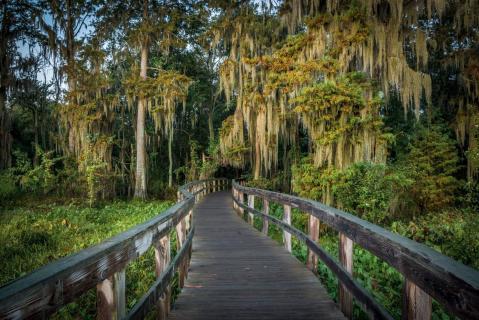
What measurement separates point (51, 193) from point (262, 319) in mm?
20392

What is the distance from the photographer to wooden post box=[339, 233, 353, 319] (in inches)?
131

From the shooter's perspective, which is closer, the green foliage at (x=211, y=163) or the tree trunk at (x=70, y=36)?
the tree trunk at (x=70, y=36)

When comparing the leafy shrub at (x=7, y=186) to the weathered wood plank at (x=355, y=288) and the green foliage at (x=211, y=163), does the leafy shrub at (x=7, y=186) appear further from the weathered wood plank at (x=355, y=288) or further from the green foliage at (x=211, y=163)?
the weathered wood plank at (x=355, y=288)

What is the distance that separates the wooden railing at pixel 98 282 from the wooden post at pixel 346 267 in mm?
1689

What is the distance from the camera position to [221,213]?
13.3m

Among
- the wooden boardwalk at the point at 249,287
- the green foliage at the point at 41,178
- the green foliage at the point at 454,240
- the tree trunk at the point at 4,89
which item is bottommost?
the green foliage at the point at 454,240

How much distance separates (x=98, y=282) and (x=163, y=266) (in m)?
1.67

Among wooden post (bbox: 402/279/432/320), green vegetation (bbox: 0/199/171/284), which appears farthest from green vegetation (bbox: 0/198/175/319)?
wooden post (bbox: 402/279/432/320)

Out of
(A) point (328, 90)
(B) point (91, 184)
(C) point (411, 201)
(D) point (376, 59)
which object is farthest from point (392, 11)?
(B) point (91, 184)

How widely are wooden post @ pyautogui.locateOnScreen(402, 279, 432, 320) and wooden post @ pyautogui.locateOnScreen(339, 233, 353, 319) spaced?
1.25 meters

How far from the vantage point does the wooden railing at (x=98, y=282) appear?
126 cm

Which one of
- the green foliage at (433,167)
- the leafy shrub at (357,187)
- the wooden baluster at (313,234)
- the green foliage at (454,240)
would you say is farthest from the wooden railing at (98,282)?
the green foliage at (433,167)

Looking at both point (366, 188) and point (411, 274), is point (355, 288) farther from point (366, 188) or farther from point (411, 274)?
point (366, 188)

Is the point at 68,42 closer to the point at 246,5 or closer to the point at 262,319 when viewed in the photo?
the point at 246,5
